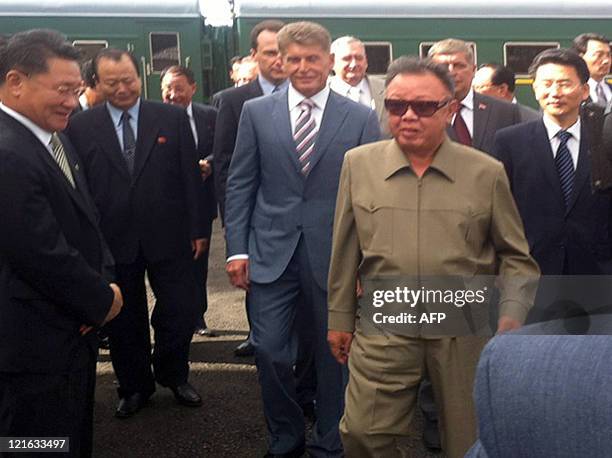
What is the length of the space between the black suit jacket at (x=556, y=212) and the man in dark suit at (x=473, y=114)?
453mm

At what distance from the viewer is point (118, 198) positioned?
436cm

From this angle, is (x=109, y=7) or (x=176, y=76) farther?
(x=109, y=7)

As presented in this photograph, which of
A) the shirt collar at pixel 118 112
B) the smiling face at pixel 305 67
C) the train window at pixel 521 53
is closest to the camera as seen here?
the smiling face at pixel 305 67

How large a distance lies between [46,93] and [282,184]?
1.17 meters

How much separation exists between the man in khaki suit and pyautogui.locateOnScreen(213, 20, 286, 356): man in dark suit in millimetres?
2065

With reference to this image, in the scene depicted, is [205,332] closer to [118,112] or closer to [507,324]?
[118,112]

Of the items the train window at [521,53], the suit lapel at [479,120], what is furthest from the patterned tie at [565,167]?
the train window at [521,53]

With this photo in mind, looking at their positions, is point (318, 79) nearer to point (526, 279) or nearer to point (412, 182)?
point (412, 182)

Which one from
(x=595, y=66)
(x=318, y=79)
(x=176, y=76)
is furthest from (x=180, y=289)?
(x=595, y=66)

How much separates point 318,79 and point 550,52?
114 centimetres

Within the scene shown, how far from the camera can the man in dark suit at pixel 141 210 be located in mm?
4359

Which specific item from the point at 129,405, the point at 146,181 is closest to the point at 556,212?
the point at 146,181

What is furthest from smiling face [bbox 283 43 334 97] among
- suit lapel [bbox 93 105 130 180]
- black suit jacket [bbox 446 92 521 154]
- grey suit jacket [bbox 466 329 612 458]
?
grey suit jacket [bbox 466 329 612 458]

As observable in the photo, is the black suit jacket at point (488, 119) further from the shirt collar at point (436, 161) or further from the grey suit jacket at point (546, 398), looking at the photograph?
the grey suit jacket at point (546, 398)
